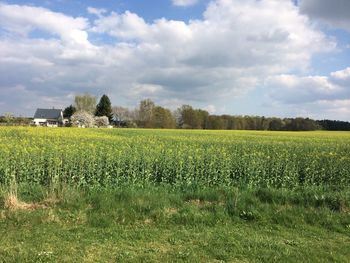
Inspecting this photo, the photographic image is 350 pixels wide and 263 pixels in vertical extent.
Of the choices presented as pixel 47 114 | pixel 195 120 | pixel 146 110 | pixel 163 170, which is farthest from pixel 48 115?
pixel 163 170

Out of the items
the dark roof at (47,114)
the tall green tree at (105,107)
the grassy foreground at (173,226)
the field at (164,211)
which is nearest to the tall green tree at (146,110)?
the tall green tree at (105,107)

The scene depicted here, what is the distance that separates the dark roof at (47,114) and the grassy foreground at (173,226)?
412 feet

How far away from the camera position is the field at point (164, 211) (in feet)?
23.1

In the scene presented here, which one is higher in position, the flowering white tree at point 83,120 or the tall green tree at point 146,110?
the tall green tree at point 146,110

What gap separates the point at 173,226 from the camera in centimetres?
873

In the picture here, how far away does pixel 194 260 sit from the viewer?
6.52m

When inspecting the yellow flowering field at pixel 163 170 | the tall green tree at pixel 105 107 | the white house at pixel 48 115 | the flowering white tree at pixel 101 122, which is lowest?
the yellow flowering field at pixel 163 170

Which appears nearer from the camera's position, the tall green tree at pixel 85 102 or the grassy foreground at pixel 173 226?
the grassy foreground at pixel 173 226

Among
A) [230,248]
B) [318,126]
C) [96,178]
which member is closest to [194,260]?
[230,248]

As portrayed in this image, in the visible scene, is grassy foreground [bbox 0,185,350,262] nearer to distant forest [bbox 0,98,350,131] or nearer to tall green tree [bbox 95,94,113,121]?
distant forest [bbox 0,98,350,131]

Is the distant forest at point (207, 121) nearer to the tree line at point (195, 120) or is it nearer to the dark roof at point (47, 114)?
the tree line at point (195, 120)

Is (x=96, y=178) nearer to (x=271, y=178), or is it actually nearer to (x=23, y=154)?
(x=23, y=154)

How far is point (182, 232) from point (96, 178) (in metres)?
6.20

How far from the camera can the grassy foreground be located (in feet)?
22.5
